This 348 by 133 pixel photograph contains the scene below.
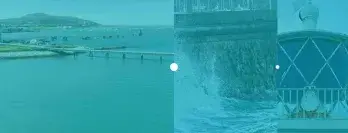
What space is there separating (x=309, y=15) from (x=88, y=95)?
3.50 feet

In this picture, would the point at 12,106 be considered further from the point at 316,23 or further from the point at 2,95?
the point at 316,23

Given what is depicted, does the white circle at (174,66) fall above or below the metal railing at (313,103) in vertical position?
above

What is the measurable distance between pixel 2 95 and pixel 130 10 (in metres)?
0.72

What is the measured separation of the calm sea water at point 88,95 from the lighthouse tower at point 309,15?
642 mm

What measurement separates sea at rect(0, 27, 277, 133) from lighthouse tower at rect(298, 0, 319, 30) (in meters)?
0.49

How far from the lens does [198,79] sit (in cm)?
194

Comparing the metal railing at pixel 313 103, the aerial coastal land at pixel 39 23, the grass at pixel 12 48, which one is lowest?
the metal railing at pixel 313 103

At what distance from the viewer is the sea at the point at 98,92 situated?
1899 mm

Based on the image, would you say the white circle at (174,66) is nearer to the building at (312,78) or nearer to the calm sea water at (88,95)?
the calm sea water at (88,95)

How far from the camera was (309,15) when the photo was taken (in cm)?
191

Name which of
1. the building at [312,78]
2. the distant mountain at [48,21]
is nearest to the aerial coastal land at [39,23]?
the distant mountain at [48,21]

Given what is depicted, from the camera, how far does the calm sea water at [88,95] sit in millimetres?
1901

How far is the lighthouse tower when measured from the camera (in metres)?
1.91

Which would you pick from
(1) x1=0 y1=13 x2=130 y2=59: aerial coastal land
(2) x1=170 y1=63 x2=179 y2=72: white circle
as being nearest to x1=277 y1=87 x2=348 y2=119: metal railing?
(2) x1=170 y1=63 x2=179 y2=72: white circle
